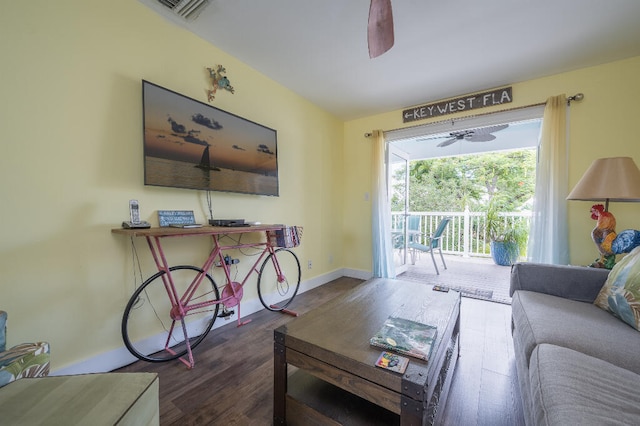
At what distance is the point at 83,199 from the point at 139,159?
1.34ft

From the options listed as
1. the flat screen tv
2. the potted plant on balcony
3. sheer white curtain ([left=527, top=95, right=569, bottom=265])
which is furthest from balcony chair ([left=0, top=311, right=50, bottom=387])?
the potted plant on balcony

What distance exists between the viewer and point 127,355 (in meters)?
1.66

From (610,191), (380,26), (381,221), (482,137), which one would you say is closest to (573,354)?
(610,191)

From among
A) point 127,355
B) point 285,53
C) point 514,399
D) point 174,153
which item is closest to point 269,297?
point 127,355

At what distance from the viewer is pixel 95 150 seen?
61.0 inches

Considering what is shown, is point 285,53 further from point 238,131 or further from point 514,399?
point 514,399

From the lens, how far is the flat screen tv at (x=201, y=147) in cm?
175

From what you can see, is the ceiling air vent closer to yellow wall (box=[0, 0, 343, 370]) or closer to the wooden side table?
yellow wall (box=[0, 0, 343, 370])

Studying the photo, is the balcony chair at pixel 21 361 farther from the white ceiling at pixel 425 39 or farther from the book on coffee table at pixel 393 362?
the white ceiling at pixel 425 39

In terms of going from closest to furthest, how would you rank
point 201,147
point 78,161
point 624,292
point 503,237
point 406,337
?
point 406,337 < point 624,292 < point 78,161 < point 201,147 < point 503,237

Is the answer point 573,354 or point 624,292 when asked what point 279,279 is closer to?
point 573,354

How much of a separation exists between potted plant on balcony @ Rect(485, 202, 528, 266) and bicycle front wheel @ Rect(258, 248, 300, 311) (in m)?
3.90

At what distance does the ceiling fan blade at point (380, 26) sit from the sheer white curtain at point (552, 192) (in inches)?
89.3

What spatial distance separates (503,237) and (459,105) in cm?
288
